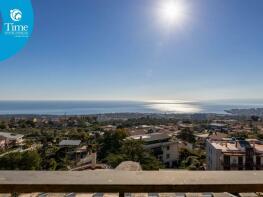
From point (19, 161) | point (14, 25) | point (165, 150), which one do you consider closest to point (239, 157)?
point (165, 150)

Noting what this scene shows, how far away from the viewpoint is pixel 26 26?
3400 mm

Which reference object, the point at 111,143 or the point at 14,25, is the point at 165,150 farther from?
the point at 14,25

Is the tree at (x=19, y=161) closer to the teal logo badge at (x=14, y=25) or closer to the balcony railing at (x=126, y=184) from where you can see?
the teal logo badge at (x=14, y=25)

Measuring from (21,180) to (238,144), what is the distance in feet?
63.7

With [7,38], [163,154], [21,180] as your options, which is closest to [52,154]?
[163,154]

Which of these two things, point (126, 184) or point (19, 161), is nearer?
point (126, 184)

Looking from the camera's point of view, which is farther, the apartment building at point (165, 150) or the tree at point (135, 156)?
the apartment building at point (165, 150)

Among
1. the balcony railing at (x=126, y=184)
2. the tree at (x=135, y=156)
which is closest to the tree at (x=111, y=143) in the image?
the tree at (x=135, y=156)

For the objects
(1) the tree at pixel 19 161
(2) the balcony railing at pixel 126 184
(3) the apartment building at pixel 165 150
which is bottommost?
(3) the apartment building at pixel 165 150
